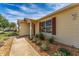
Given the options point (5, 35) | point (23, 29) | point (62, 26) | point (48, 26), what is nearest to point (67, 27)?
point (62, 26)

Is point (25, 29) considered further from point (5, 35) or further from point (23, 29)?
point (5, 35)

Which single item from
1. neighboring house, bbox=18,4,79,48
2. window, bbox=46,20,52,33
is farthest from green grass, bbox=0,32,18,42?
window, bbox=46,20,52,33

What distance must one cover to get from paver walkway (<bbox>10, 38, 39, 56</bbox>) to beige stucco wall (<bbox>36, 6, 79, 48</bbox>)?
206 cm

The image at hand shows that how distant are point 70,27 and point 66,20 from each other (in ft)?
1.86

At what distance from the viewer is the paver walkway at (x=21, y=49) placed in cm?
779

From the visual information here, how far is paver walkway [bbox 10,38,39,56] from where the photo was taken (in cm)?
779

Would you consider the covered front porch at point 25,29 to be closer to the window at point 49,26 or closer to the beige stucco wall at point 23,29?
the beige stucco wall at point 23,29

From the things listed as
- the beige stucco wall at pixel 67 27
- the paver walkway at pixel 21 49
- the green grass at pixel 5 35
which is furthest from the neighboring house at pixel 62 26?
the green grass at pixel 5 35

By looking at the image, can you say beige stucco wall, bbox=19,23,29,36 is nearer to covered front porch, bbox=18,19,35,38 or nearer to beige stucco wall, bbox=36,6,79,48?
covered front porch, bbox=18,19,35,38

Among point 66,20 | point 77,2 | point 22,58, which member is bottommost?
point 22,58

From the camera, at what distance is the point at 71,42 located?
889cm

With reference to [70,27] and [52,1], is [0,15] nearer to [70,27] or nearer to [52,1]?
[52,1]

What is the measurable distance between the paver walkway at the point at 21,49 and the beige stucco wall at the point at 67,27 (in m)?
2.06

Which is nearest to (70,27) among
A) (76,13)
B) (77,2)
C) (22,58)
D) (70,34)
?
(70,34)
